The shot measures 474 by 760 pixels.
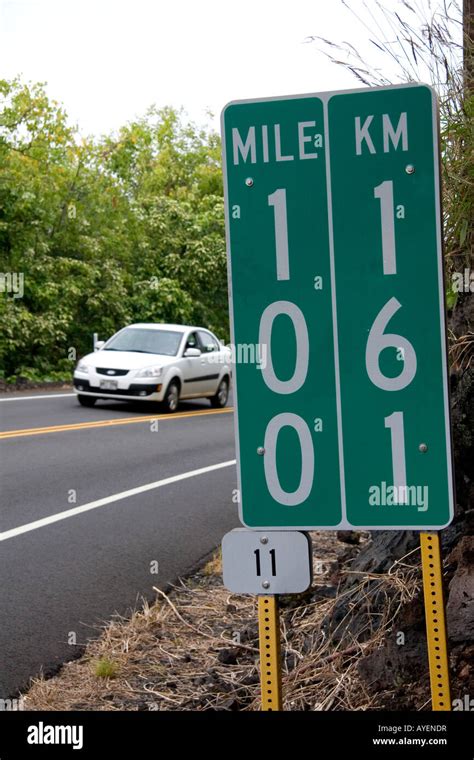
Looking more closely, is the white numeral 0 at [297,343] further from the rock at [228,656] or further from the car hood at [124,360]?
the car hood at [124,360]

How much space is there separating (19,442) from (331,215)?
11502mm

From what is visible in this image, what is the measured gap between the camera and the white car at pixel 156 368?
18.7 m

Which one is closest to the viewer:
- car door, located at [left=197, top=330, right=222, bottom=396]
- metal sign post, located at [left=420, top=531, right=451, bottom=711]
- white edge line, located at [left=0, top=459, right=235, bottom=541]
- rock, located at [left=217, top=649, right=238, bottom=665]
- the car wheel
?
metal sign post, located at [left=420, top=531, right=451, bottom=711]

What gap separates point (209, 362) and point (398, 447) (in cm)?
1755

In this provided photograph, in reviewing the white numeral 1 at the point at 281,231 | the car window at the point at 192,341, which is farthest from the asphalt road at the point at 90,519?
the car window at the point at 192,341

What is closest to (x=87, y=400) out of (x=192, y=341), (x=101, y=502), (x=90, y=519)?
(x=192, y=341)

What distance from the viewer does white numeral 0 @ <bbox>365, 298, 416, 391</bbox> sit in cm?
293

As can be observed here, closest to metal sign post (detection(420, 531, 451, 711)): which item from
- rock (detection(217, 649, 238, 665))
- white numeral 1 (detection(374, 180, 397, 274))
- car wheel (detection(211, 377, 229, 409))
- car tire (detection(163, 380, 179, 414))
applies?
white numeral 1 (detection(374, 180, 397, 274))

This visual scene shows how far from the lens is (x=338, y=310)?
3.00 m

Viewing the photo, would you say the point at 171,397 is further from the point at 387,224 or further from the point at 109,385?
the point at 387,224

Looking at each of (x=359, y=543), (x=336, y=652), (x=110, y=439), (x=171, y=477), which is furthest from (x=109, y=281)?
(x=336, y=652)

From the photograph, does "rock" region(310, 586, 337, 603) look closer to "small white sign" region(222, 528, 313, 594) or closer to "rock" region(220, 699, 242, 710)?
"rock" region(220, 699, 242, 710)

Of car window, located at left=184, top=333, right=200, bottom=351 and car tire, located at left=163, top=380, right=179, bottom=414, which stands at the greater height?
car window, located at left=184, top=333, right=200, bottom=351

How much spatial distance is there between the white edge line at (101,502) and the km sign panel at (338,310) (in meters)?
5.66
